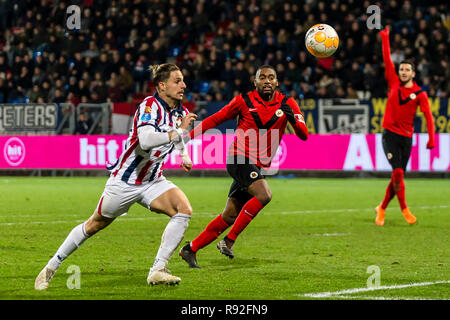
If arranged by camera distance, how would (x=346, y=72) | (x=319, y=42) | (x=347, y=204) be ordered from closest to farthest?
(x=319, y=42) → (x=347, y=204) → (x=346, y=72)

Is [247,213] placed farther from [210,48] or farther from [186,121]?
[210,48]

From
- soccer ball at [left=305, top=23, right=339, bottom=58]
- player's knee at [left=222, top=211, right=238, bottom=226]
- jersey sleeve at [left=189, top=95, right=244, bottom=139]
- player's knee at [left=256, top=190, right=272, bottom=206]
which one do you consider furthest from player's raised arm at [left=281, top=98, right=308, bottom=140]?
soccer ball at [left=305, top=23, right=339, bottom=58]

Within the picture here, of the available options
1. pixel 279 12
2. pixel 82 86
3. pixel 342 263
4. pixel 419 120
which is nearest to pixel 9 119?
pixel 82 86

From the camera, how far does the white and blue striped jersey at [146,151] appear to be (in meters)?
6.92

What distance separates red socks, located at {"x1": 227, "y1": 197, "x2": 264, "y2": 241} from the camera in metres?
8.57

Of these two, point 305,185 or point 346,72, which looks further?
point 346,72

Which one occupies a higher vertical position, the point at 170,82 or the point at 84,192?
the point at 170,82

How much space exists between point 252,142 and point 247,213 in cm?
76

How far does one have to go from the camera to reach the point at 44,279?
668 centimetres

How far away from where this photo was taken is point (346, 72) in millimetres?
23609

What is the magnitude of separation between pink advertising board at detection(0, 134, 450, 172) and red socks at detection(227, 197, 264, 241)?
40.3 feet

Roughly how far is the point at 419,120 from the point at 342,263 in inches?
571

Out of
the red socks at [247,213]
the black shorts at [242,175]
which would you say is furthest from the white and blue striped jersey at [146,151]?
the red socks at [247,213]

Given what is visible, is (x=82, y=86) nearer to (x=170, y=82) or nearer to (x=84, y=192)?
(x=84, y=192)
